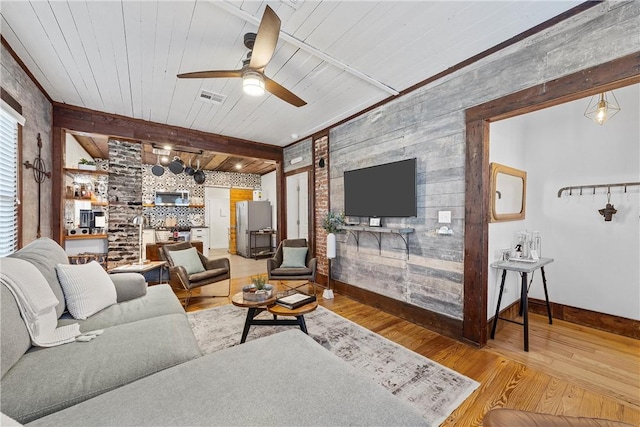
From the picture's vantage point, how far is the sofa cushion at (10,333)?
1.23 metres

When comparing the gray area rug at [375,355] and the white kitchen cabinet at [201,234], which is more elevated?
the white kitchen cabinet at [201,234]

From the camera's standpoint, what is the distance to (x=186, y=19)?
6.63 ft

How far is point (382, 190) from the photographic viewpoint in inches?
136

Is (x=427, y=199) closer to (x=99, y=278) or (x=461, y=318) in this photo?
(x=461, y=318)

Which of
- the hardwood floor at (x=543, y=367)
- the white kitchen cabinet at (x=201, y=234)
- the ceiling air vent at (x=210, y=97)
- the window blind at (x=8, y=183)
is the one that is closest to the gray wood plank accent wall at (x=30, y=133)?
the window blind at (x=8, y=183)

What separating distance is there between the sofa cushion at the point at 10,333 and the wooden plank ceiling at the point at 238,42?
2.05 m

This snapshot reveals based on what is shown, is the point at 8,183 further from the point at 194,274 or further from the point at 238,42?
the point at 238,42

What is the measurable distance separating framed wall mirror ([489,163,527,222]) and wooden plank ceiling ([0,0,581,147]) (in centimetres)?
129

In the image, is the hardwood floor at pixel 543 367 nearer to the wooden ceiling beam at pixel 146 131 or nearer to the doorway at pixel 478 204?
the doorway at pixel 478 204

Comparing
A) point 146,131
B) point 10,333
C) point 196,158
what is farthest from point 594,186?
point 196,158

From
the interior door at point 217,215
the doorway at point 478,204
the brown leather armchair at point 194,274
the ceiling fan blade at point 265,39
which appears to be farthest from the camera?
the interior door at point 217,215

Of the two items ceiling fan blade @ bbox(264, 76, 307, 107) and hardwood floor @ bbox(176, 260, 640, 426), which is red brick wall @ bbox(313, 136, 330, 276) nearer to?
hardwood floor @ bbox(176, 260, 640, 426)

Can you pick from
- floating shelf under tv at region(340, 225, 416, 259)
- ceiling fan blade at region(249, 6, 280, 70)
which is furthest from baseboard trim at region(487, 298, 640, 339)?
ceiling fan blade at region(249, 6, 280, 70)

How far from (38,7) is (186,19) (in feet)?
3.41
